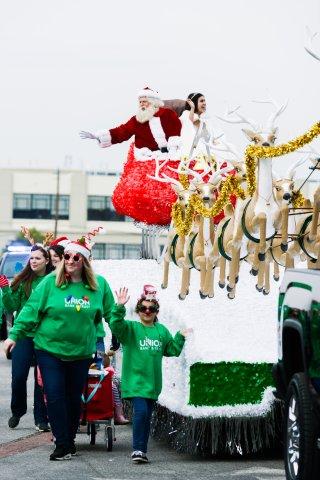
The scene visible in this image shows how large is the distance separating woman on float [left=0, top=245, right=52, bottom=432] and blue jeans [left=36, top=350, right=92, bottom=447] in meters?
1.80

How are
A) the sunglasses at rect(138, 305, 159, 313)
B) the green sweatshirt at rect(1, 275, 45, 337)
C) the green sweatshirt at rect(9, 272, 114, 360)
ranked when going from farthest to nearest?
1. the green sweatshirt at rect(1, 275, 45, 337)
2. the sunglasses at rect(138, 305, 159, 313)
3. the green sweatshirt at rect(9, 272, 114, 360)

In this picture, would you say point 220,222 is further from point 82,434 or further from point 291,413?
point 291,413

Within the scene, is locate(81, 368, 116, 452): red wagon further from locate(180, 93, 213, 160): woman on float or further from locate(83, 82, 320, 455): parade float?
locate(180, 93, 213, 160): woman on float

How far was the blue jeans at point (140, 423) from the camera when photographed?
476 inches

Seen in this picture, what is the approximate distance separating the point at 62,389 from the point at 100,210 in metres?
103

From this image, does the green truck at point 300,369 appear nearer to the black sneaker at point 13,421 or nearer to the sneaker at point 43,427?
the sneaker at point 43,427

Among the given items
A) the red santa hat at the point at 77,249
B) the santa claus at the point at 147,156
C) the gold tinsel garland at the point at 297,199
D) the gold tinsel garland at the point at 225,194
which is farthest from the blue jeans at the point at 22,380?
the santa claus at the point at 147,156

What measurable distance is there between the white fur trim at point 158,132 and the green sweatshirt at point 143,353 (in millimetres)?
5487

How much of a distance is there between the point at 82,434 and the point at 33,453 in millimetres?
1537

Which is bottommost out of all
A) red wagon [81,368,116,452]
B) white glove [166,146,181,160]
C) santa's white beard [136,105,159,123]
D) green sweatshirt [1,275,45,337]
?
red wagon [81,368,116,452]

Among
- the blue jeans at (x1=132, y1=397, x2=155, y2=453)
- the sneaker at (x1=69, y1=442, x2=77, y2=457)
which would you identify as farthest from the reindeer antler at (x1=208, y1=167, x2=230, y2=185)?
the sneaker at (x1=69, y1=442, x2=77, y2=457)

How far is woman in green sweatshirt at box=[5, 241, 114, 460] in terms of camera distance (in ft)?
39.0

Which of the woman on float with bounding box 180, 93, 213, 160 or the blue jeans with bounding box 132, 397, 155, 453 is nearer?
the blue jeans with bounding box 132, 397, 155, 453

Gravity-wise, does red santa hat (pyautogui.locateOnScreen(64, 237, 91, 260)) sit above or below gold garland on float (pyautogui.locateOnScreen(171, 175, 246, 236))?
below
